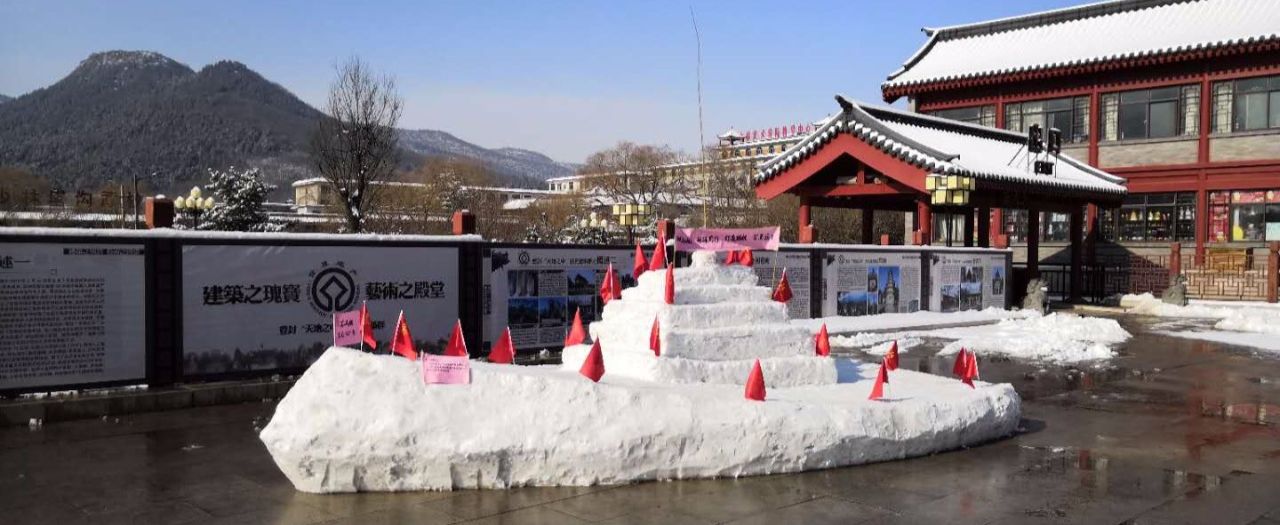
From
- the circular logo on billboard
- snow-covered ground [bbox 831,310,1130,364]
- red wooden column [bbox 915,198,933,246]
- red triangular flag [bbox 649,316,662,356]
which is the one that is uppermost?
red wooden column [bbox 915,198,933,246]

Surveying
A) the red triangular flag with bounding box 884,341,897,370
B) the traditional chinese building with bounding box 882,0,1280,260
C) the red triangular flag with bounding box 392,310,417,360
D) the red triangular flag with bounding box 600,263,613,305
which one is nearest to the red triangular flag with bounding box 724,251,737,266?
the red triangular flag with bounding box 600,263,613,305

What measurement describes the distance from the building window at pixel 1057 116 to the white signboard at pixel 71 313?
3367 centimetres

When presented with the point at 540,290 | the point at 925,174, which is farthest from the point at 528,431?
the point at 925,174

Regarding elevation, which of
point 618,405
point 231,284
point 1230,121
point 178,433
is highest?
point 1230,121

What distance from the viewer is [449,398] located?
6762 millimetres

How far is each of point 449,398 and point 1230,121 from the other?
34.0 metres

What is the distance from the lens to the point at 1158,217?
112 ft

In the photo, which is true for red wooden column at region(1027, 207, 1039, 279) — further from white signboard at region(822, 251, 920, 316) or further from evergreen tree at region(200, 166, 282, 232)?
evergreen tree at region(200, 166, 282, 232)

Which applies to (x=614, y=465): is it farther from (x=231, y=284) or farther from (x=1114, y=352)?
(x=1114, y=352)

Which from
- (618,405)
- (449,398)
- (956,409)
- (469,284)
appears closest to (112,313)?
(469,284)

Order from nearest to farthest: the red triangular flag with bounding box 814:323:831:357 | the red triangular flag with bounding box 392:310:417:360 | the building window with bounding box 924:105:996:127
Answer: the red triangular flag with bounding box 392:310:417:360
the red triangular flag with bounding box 814:323:831:357
the building window with bounding box 924:105:996:127

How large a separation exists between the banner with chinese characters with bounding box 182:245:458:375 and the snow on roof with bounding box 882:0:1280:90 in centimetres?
2955

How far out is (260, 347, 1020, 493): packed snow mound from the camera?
6555 mm

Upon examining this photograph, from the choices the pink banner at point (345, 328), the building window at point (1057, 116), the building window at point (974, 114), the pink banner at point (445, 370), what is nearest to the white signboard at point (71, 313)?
the pink banner at point (345, 328)
